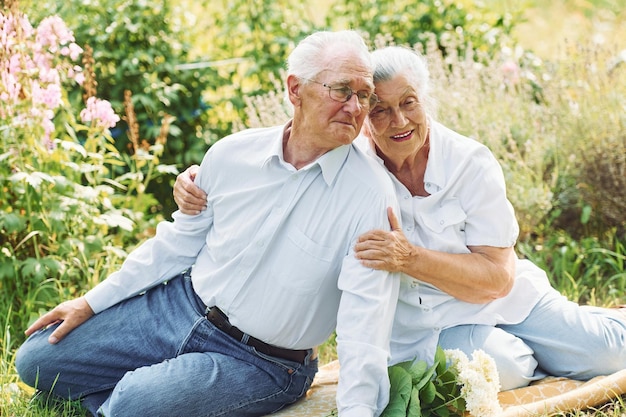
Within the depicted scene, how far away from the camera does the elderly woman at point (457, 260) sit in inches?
112

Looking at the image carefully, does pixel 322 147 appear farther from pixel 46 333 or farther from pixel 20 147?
pixel 20 147

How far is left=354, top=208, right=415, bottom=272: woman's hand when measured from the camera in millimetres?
2635

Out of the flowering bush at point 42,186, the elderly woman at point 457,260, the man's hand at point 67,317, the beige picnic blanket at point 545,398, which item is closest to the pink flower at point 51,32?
the flowering bush at point 42,186

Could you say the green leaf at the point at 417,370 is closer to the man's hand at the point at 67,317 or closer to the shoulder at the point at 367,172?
the shoulder at the point at 367,172

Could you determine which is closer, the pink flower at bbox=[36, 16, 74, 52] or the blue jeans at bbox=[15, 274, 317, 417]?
the blue jeans at bbox=[15, 274, 317, 417]

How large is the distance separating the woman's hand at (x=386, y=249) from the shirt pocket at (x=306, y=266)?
0.13 meters

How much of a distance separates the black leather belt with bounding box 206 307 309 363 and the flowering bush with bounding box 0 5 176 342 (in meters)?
1.18

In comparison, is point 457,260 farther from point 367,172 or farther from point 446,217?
point 367,172

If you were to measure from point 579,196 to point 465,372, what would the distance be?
2.06m

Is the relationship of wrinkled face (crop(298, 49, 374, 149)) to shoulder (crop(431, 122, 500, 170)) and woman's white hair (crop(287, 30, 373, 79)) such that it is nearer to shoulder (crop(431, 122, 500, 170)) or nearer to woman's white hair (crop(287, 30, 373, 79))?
woman's white hair (crop(287, 30, 373, 79))

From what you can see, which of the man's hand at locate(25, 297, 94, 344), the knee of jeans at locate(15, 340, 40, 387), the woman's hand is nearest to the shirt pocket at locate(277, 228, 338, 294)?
the woman's hand

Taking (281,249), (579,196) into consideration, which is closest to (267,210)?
(281,249)

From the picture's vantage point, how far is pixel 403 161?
119 inches

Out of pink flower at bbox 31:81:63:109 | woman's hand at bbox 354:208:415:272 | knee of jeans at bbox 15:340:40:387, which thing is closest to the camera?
woman's hand at bbox 354:208:415:272
